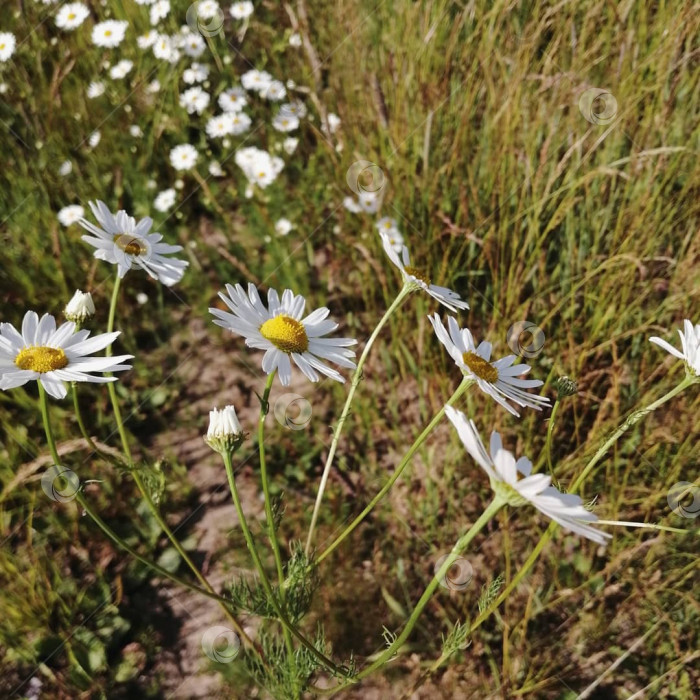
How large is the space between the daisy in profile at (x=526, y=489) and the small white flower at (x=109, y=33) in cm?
254

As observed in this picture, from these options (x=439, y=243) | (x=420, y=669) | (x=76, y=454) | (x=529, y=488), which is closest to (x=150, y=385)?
(x=76, y=454)

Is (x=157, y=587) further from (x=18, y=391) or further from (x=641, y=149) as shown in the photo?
(x=641, y=149)

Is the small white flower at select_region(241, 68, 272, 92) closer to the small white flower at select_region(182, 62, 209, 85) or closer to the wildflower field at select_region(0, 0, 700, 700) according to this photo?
the wildflower field at select_region(0, 0, 700, 700)

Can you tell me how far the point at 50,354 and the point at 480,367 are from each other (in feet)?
1.92

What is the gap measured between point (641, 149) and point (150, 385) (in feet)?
5.15

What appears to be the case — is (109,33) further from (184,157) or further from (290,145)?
(290,145)

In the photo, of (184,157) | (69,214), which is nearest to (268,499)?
(69,214)

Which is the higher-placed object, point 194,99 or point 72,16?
point 72,16

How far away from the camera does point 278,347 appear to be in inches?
34.3

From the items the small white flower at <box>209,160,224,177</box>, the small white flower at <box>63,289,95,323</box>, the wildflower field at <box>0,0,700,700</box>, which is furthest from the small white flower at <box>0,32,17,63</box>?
the small white flower at <box>63,289,95,323</box>

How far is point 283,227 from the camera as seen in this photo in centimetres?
220

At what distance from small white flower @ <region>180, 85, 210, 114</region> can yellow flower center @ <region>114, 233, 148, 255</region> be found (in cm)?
160

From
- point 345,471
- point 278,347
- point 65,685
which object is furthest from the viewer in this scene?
point 345,471

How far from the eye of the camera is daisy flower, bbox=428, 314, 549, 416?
820 millimetres
